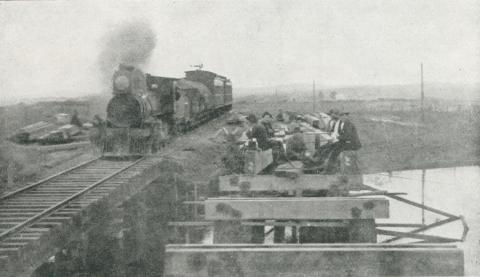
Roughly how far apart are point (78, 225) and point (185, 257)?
234 inches

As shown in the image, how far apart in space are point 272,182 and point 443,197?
1320 centimetres

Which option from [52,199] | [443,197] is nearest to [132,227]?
[52,199]

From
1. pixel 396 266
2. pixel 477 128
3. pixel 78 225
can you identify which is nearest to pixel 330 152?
pixel 78 225

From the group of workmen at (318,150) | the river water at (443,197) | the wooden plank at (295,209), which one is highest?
the group of workmen at (318,150)

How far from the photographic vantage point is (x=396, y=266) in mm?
3029

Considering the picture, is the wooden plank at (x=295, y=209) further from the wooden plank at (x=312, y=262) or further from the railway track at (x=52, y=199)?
the railway track at (x=52, y=199)

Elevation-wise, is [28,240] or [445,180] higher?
[28,240]

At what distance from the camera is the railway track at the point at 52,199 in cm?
739

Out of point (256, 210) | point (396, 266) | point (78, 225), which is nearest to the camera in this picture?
point (396, 266)

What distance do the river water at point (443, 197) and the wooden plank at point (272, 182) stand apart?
16.5 ft

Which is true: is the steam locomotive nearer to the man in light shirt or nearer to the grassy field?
the man in light shirt

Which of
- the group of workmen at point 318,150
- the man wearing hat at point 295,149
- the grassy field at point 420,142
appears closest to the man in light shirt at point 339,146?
the group of workmen at point 318,150

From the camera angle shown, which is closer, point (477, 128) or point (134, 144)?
point (134, 144)

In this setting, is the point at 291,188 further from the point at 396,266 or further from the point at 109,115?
the point at 109,115
